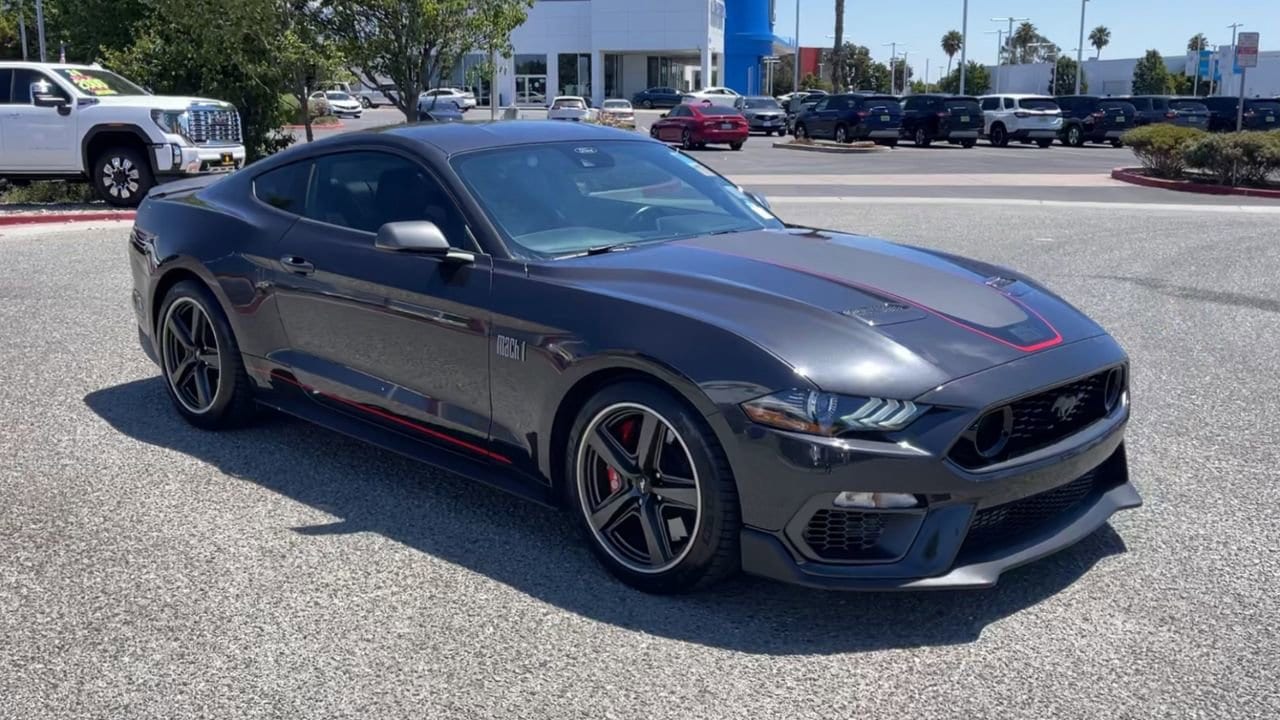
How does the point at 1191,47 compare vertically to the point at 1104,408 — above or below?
above

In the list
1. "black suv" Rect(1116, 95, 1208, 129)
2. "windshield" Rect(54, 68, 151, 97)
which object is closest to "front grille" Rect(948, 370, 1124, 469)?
"windshield" Rect(54, 68, 151, 97)

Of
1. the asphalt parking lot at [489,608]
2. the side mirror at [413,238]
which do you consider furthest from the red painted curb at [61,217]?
the side mirror at [413,238]

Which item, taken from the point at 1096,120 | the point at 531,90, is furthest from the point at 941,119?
the point at 531,90

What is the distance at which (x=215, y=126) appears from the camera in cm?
1739

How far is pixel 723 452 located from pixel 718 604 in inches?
22.7

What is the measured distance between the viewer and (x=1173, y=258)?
1295 cm

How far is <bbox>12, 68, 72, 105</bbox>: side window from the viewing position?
55.7ft

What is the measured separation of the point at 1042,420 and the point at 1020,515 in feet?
1.05

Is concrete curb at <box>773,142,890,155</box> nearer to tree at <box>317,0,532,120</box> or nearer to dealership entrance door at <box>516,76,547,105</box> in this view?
tree at <box>317,0,532,120</box>

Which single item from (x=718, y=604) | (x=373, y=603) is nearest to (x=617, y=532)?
(x=718, y=604)

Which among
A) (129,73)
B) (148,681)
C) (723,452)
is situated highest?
(129,73)

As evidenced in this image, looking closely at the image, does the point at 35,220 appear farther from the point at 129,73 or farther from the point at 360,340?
the point at 360,340

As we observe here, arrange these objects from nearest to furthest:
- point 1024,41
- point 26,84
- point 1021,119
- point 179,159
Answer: point 179,159 → point 26,84 → point 1021,119 → point 1024,41

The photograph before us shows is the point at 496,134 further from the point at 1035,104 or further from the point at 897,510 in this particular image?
the point at 1035,104
